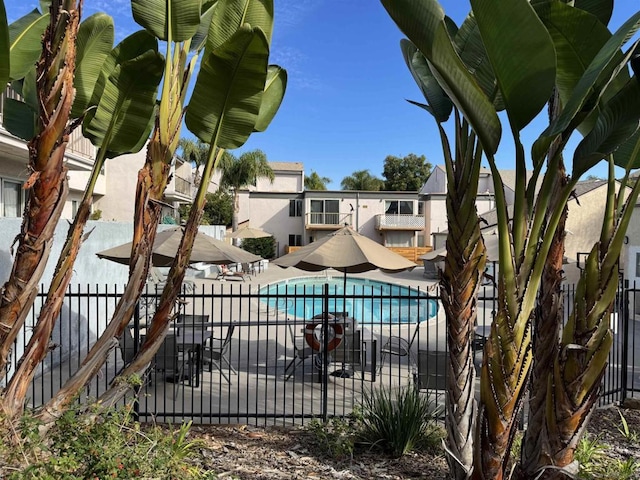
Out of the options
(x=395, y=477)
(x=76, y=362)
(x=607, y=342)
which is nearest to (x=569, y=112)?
(x=607, y=342)

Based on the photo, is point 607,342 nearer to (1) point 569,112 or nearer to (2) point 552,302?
(2) point 552,302

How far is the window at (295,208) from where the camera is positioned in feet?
141

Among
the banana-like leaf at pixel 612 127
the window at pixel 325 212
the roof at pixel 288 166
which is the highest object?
the roof at pixel 288 166

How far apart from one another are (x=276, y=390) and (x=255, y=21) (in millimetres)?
5579

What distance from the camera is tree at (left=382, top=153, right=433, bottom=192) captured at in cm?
6431

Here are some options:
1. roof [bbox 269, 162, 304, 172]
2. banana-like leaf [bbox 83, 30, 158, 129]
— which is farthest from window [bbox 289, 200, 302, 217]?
banana-like leaf [bbox 83, 30, 158, 129]

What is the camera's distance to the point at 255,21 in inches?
173

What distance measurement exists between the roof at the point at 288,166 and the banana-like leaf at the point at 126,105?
53292 mm

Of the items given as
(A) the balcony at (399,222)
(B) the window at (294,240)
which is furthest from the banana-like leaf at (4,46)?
(B) the window at (294,240)

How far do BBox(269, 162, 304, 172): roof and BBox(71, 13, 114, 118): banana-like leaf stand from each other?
52861 mm

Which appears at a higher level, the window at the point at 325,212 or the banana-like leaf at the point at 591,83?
the window at the point at 325,212

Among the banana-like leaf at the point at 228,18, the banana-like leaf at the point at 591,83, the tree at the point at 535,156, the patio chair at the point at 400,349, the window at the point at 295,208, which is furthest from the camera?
the window at the point at 295,208

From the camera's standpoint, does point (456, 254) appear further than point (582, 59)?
Yes

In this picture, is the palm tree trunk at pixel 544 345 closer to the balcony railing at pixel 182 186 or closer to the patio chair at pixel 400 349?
the patio chair at pixel 400 349
